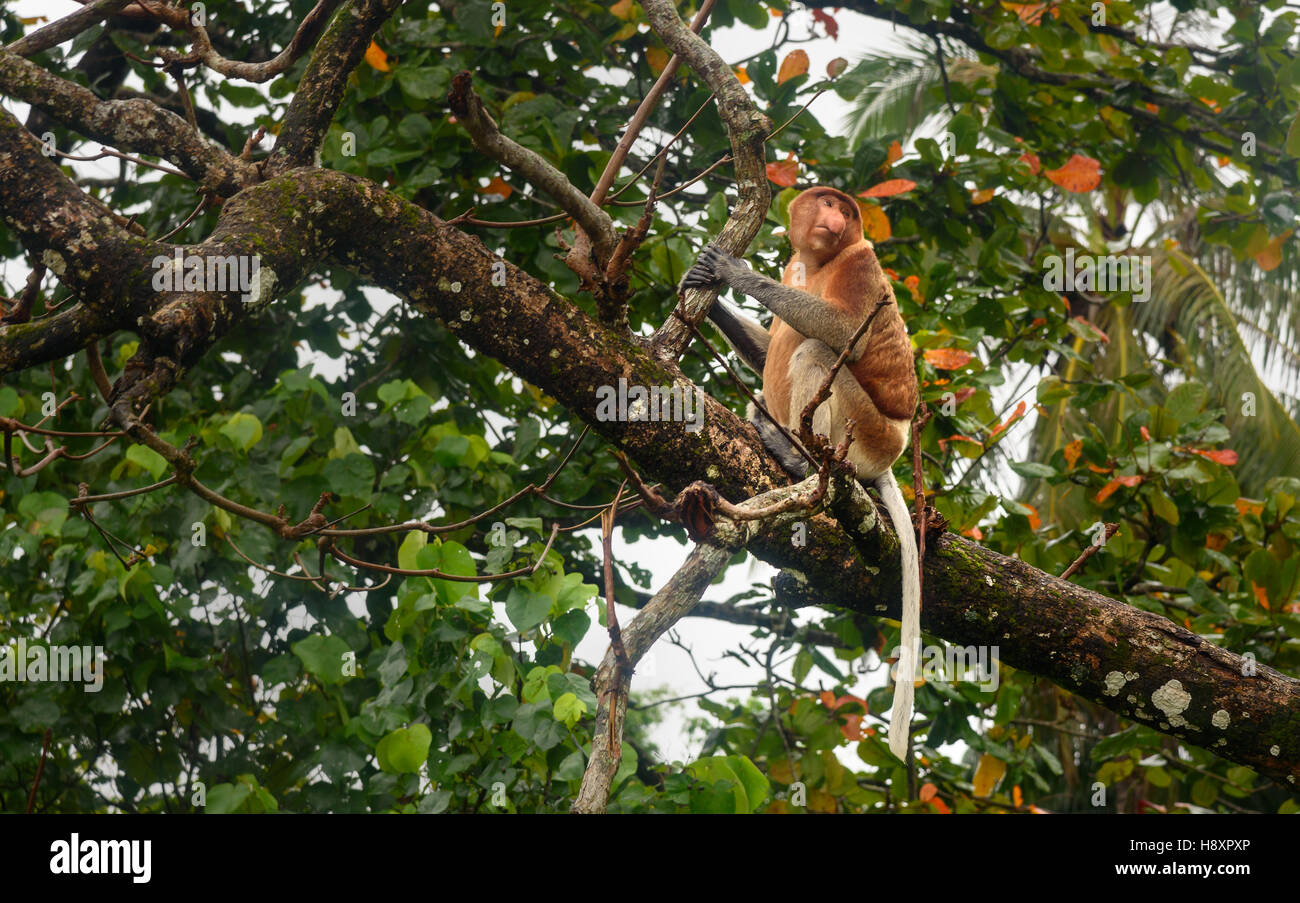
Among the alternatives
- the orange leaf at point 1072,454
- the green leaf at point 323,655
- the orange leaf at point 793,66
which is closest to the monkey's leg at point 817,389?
the orange leaf at point 1072,454

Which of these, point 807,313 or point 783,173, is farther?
point 783,173

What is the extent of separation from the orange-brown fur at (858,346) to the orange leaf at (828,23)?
139 cm

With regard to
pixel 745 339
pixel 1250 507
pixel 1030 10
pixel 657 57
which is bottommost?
pixel 1250 507

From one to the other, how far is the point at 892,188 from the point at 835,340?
28.2 inches

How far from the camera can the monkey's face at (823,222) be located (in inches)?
143

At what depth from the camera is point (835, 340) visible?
347cm

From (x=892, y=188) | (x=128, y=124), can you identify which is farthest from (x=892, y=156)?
(x=128, y=124)

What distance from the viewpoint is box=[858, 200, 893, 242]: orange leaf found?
3857 mm

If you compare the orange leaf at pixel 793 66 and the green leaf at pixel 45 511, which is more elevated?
the orange leaf at pixel 793 66

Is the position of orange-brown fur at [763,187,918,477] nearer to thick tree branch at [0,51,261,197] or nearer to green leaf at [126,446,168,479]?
thick tree branch at [0,51,261,197]

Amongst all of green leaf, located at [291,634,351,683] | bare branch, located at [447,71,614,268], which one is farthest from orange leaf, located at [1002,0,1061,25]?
green leaf, located at [291,634,351,683]

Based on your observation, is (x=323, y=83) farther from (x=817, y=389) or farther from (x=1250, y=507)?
(x=1250, y=507)

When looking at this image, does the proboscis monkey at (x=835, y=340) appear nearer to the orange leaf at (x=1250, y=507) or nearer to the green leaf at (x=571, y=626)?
the green leaf at (x=571, y=626)

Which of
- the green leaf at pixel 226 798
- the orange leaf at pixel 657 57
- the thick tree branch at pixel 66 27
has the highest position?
the orange leaf at pixel 657 57
